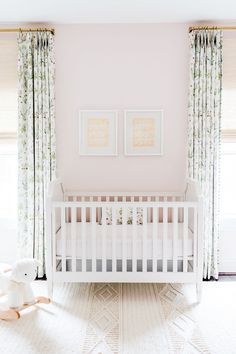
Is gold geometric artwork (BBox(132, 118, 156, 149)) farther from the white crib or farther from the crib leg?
the crib leg

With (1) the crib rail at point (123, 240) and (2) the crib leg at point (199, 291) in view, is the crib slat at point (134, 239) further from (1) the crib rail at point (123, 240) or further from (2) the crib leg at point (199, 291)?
(2) the crib leg at point (199, 291)

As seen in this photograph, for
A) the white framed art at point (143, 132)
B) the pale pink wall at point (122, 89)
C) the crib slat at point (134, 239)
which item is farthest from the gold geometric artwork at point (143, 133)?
the crib slat at point (134, 239)

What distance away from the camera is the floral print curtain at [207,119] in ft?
10.7

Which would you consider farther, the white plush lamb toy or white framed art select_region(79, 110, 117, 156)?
white framed art select_region(79, 110, 117, 156)

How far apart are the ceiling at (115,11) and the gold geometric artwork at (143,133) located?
93 cm

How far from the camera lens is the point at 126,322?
8.14 ft

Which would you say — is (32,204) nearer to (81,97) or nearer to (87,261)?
(87,261)

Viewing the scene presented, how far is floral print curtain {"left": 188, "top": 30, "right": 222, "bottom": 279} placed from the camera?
3270 mm

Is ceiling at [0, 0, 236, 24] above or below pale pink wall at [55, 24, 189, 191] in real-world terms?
above

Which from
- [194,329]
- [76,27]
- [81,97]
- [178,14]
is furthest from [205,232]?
[76,27]

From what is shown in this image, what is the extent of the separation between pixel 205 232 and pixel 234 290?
1.86 feet

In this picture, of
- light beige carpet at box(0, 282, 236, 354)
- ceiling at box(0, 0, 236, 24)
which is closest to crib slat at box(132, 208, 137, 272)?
light beige carpet at box(0, 282, 236, 354)

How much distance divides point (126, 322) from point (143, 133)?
1744 millimetres

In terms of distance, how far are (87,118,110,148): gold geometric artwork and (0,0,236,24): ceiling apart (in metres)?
0.93
